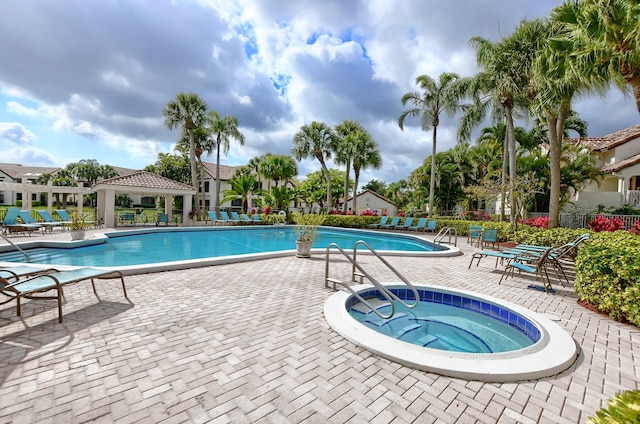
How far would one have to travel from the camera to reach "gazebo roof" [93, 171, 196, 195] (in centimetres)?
1956

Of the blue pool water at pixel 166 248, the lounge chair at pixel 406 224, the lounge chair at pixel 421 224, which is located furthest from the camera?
the lounge chair at pixel 406 224

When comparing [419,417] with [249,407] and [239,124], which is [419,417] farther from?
[239,124]

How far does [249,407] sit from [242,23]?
11955 mm

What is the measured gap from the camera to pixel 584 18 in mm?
7746

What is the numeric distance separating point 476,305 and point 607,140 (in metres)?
26.5

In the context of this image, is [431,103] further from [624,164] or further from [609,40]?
[609,40]

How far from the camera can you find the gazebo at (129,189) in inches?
770

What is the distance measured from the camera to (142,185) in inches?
803

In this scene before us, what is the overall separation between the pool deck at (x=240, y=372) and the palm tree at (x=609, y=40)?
6.08 metres

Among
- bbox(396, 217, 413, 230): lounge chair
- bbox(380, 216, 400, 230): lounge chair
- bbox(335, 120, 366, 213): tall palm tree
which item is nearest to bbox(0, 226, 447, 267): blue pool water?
bbox(380, 216, 400, 230): lounge chair

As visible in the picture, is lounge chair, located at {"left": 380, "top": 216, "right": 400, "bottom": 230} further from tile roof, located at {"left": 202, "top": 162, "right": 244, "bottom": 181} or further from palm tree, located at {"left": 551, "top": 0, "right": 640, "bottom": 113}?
tile roof, located at {"left": 202, "top": 162, "right": 244, "bottom": 181}

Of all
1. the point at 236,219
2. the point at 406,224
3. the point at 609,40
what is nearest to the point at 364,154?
the point at 406,224

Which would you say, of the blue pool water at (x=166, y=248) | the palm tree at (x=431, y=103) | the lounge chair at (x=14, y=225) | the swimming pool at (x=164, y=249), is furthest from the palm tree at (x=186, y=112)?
the palm tree at (x=431, y=103)

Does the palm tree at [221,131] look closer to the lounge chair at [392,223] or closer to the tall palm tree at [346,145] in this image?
the tall palm tree at [346,145]
